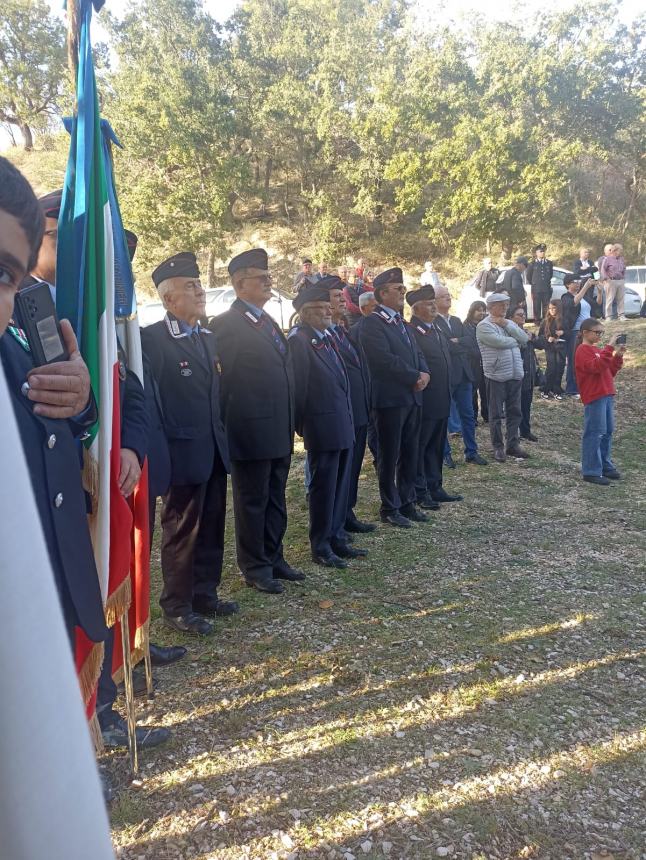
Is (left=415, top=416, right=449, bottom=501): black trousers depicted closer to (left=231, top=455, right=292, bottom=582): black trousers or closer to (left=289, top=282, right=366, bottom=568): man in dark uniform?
(left=289, top=282, right=366, bottom=568): man in dark uniform

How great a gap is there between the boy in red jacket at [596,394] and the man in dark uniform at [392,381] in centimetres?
228

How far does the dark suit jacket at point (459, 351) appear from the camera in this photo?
7934mm

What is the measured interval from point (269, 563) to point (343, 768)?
1.99 meters

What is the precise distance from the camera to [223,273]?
90.2 ft

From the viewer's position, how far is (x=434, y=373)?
6.53 m

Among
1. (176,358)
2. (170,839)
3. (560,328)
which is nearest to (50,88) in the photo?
(560,328)

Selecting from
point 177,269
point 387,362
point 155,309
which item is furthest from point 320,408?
point 155,309

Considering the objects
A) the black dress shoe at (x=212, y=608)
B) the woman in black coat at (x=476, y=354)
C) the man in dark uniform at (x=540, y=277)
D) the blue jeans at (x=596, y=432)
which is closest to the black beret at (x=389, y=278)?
the woman in black coat at (x=476, y=354)

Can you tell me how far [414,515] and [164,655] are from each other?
3175 mm

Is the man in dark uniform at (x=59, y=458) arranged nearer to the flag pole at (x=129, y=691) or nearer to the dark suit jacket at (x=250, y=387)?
the flag pole at (x=129, y=691)

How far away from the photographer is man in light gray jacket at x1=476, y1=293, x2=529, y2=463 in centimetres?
811

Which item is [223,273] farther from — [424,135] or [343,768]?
[343,768]

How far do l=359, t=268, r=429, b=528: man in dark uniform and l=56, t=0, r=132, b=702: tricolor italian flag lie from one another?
150 inches

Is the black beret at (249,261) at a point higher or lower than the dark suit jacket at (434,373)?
higher
